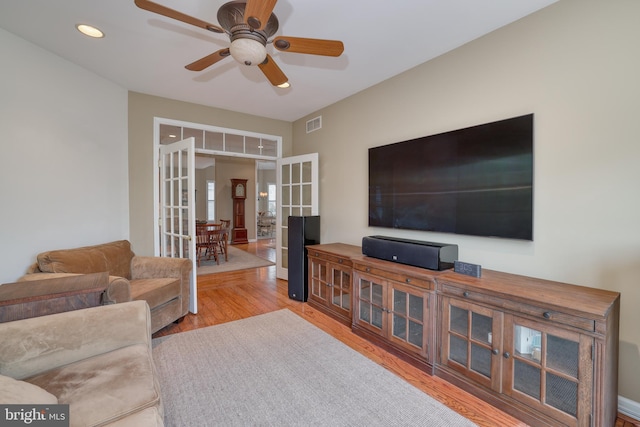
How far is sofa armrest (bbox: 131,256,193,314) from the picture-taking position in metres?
2.88

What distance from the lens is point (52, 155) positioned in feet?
8.41

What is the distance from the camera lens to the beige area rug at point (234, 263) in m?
5.18

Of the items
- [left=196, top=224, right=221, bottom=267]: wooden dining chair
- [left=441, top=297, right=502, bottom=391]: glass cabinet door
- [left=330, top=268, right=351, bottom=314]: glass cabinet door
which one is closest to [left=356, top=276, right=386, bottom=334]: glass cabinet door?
[left=330, top=268, right=351, bottom=314]: glass cabinet door

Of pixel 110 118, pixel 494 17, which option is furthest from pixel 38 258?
pixel 494 17

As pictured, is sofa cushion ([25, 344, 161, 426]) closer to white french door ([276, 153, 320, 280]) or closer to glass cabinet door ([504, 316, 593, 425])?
glass cabinet door ([504, 316, 593, 425])

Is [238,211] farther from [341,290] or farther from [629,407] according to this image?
[629,407]

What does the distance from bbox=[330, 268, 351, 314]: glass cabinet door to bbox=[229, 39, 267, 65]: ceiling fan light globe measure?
2088 millimetres

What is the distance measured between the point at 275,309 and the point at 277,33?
2.88 m

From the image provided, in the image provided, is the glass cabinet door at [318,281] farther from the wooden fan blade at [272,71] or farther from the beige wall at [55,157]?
the beige wall at [55,157]

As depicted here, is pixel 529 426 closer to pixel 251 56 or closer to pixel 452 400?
pixel 452 400

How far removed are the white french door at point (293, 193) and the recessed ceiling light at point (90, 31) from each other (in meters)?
2.45

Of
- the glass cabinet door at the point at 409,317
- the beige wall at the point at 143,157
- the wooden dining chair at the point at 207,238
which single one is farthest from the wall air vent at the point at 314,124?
the wooden dining chair at the point at 207,238

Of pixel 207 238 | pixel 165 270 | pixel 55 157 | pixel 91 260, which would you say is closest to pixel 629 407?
pixel 165 270

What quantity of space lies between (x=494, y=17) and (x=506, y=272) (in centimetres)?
193
